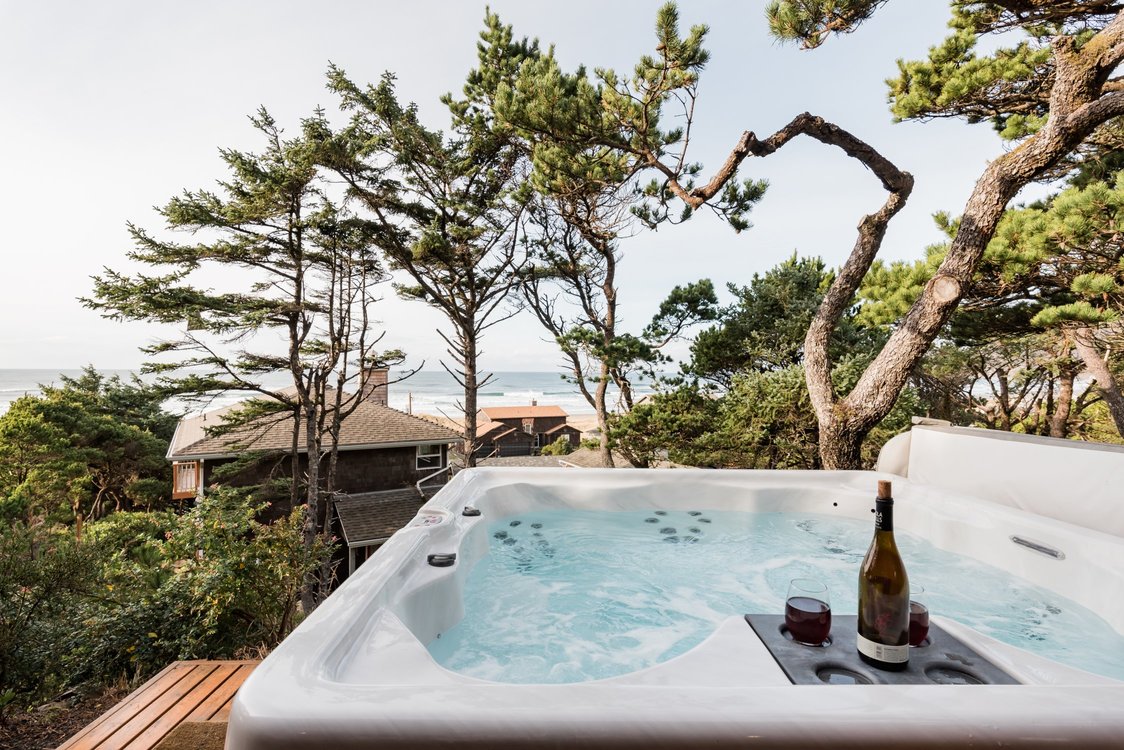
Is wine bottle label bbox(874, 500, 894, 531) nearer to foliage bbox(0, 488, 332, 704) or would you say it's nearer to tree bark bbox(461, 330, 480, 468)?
foliage bbox(0, 488, 332, 704)

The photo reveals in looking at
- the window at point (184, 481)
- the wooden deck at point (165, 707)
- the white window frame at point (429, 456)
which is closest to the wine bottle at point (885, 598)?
the wooden deck at point (165, 707)

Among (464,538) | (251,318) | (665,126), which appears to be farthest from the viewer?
(251,318)

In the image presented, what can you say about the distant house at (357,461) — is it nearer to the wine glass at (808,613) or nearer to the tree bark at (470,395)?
the tree bark at (470,395)

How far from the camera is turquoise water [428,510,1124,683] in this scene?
3.97 ft

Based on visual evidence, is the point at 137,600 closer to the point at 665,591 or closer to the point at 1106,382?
the point at 665,591

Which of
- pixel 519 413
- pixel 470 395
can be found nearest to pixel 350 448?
pixel 470 395

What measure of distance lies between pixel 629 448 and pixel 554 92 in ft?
12.7

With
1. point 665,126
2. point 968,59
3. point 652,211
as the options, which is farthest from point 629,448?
point 968,59

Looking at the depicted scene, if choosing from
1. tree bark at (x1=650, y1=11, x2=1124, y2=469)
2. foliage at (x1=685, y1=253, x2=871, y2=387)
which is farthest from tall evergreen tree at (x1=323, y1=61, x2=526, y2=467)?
tree bark at (x1=650, y1=11, x2=1124, y2=469)

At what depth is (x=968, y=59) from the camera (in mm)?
4297

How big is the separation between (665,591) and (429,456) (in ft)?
28.3

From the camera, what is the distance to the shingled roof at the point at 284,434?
7609 mm

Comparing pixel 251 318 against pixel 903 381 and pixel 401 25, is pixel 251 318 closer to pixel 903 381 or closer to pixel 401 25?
pixel 401 25

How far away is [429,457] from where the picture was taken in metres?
9.67
